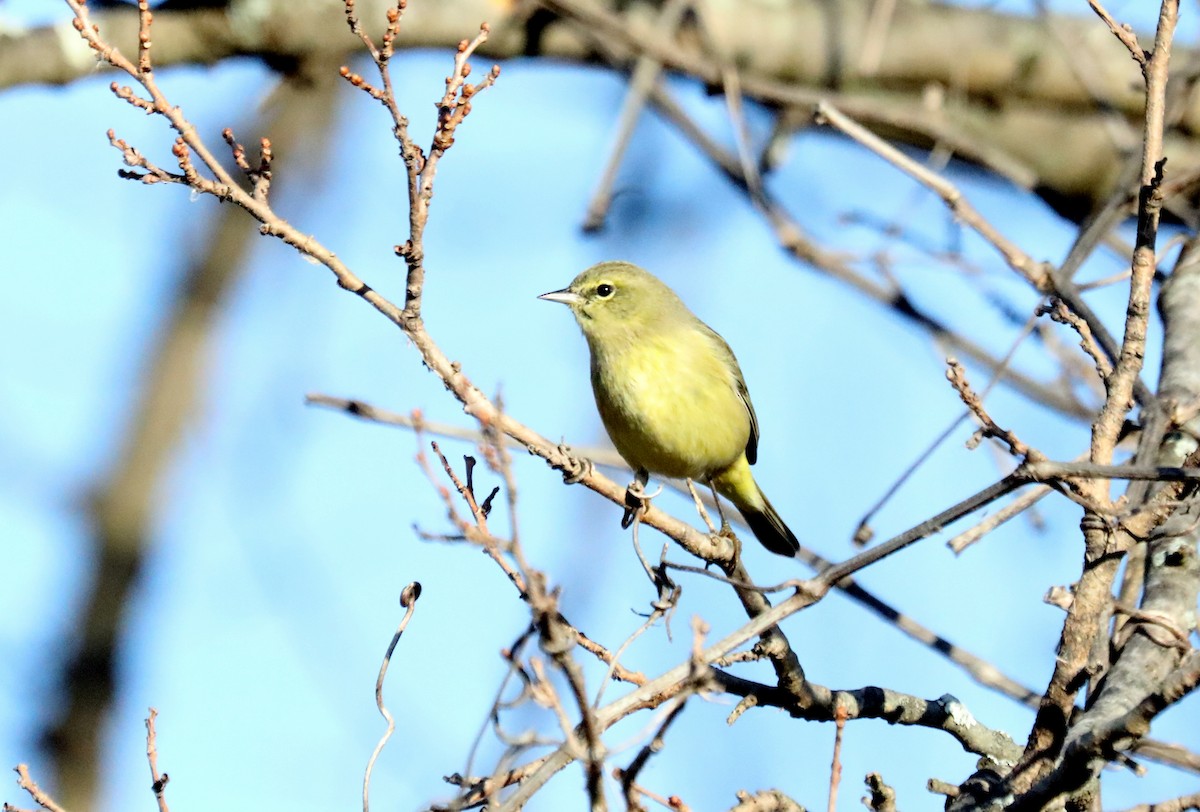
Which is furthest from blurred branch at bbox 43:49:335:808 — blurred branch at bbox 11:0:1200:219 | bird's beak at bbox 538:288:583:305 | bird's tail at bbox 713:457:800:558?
bird's tail at bbox 713:457:800:558

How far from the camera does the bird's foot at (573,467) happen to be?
10.6 feet

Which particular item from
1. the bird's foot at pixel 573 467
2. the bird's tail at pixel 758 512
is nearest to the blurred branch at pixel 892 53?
the bird's tail at pixel 758 512

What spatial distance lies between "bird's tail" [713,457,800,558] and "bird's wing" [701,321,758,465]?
0.08m

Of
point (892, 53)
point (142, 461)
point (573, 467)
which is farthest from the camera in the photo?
point (142, 461)

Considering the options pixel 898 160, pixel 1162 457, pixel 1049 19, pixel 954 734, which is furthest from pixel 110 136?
pixel 1049 19

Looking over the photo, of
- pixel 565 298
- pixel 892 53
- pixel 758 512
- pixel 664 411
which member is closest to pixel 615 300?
pixel 565 298

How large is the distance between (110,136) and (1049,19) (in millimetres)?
Result: 5521

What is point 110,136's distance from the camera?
2.64 meters

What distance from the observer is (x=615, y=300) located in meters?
6.12

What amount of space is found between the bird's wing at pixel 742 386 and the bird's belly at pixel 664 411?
20.5 inches

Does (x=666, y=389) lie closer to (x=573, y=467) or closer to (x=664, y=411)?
(x=664, y=411)

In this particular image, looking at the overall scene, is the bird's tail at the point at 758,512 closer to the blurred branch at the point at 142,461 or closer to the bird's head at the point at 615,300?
the bird's head at the point at 615,300

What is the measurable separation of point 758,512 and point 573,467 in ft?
11.3

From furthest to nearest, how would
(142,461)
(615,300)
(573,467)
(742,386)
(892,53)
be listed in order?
(142,461) < (892,53) < (742,386) < (615,300) < (573,467)
